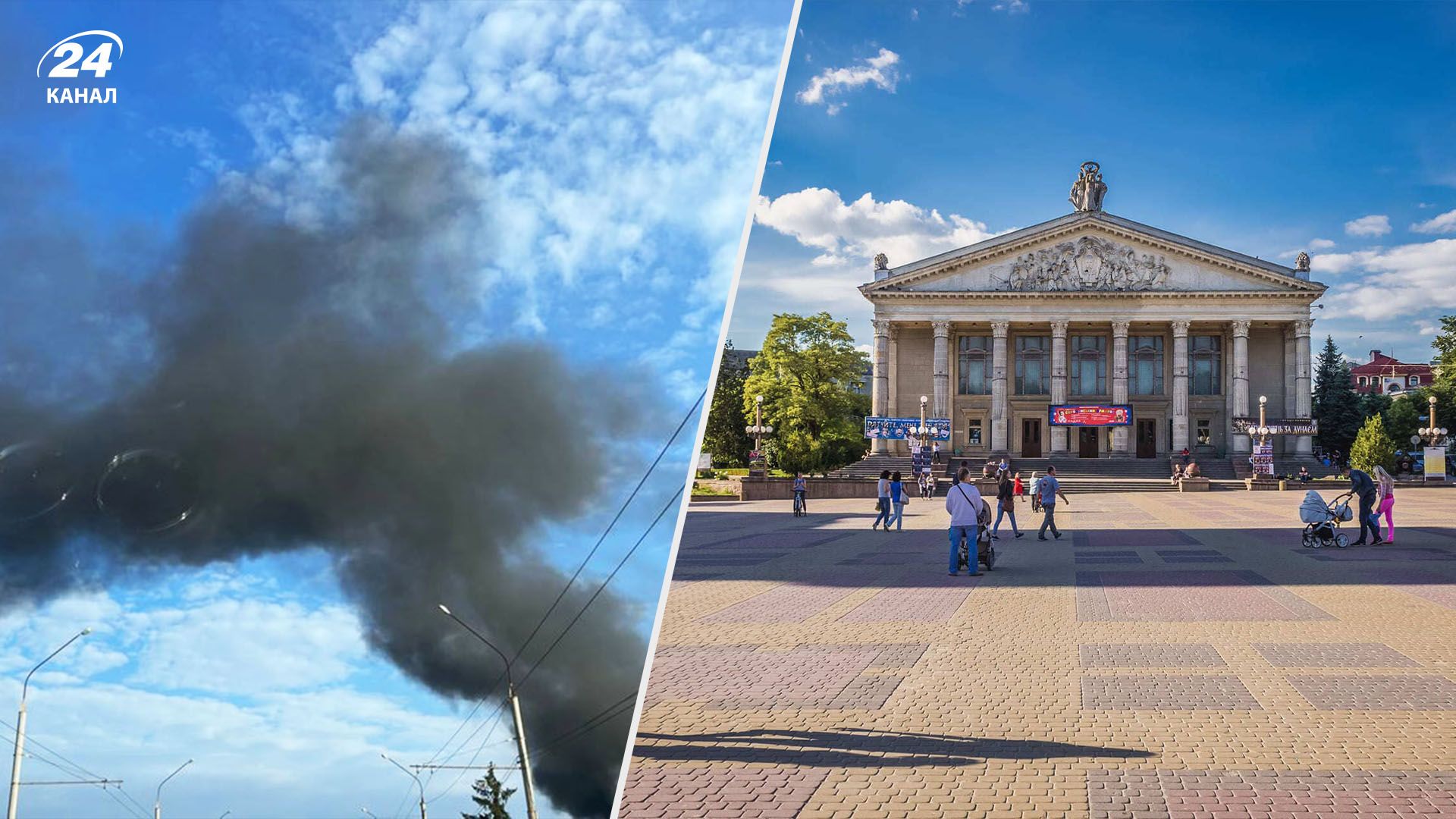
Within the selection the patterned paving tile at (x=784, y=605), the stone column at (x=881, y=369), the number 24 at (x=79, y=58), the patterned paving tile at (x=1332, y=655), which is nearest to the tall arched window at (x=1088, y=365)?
the stone column at (x=881, y=369)

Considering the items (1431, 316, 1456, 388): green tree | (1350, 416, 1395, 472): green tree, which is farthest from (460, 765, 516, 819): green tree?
(1350, 416, 1395, 472): green tree

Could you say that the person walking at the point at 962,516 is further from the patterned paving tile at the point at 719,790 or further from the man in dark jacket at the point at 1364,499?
the patterned paving tile at the point at 719,790

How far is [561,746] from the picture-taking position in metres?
16.6

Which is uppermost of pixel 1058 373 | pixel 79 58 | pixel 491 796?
pixel 1058 373

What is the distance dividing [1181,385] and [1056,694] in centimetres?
7683

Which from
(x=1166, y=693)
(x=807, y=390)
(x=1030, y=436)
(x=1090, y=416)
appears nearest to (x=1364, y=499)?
(x=1166, y=693)

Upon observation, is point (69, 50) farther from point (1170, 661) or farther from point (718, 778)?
point (1170, 661)

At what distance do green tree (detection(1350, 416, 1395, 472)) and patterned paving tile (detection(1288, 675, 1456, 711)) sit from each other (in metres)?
51.8

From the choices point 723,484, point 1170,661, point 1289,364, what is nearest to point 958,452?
point 1289,364

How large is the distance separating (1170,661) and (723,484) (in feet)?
142

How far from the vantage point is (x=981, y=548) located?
16.8 m

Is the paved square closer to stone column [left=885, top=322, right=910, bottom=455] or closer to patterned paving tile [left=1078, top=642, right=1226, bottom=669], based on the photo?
patterned paving tile [left=1078, top=642, right=1226, bottom=669]

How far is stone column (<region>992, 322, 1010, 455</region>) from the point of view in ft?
260

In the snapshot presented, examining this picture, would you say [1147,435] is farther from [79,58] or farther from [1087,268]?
[79,58]
